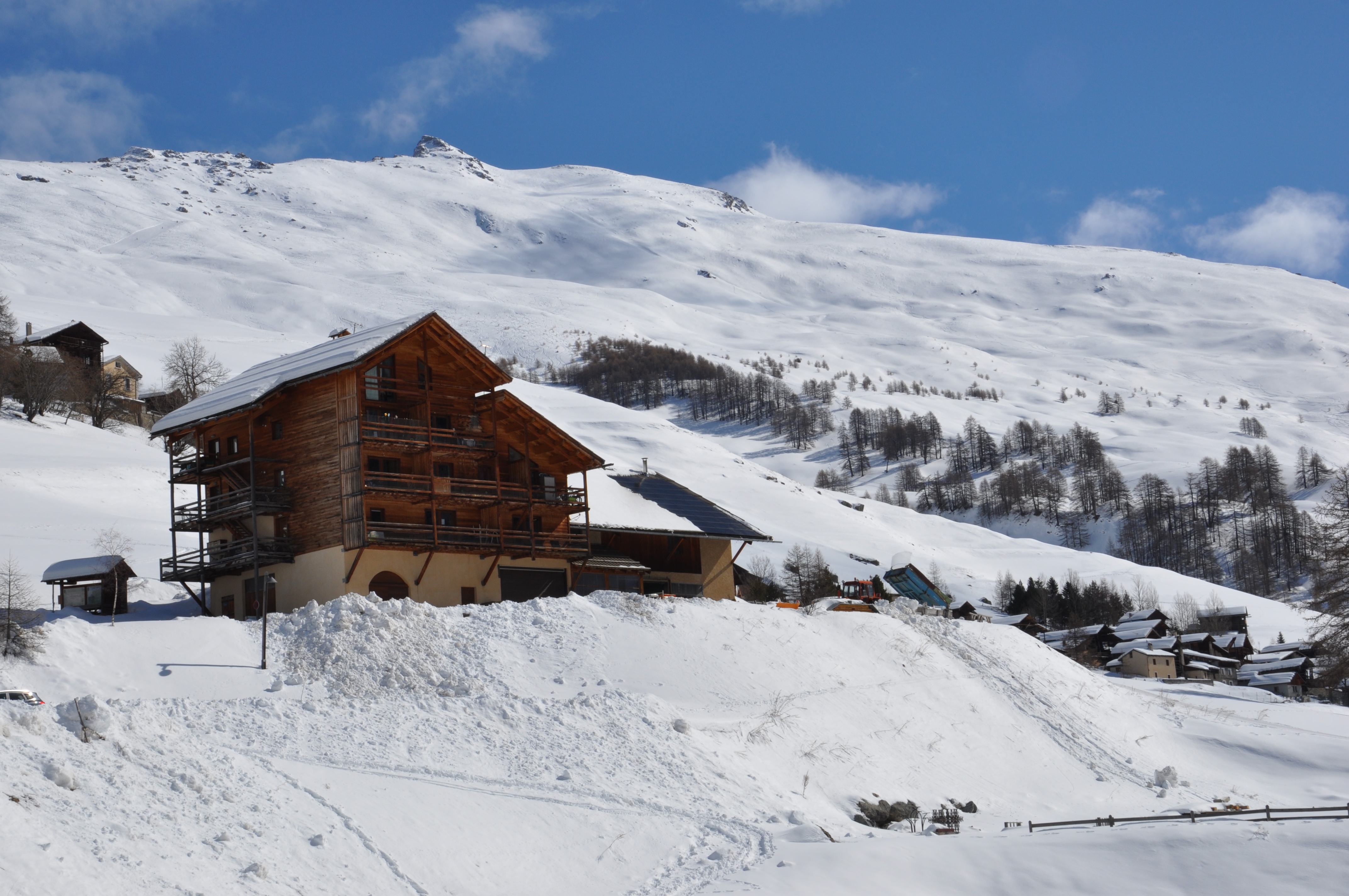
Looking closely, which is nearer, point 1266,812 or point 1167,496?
point 1266,812

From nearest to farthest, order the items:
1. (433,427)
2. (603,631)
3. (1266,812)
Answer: (1266,812)
(603,631)
(433,427)

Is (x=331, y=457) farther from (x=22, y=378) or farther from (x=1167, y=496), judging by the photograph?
(x=1167, y=496)

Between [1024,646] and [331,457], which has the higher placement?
[331,457]

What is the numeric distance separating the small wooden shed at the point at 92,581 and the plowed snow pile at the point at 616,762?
32.6ft

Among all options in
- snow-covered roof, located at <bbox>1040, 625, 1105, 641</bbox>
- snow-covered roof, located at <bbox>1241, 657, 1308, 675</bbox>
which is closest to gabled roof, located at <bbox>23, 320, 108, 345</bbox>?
snow-covered roof, located at <bbox>1040, 625, 1105, 641</bbox>

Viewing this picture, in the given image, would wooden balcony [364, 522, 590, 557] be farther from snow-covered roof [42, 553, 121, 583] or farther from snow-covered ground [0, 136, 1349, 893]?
snow-covered roof [42, 553, 121, 583]

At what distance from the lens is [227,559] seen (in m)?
40.6

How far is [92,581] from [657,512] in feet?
69.7

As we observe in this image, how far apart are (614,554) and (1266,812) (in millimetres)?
28043

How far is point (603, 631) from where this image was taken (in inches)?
1367

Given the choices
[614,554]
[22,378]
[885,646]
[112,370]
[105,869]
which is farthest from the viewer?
[112,370]

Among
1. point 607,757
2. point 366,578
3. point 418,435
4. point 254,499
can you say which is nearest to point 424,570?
point 366,578

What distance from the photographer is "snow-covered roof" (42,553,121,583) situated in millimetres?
40000

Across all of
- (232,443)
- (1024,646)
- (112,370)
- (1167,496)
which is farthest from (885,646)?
(1167,496)
